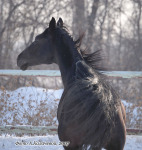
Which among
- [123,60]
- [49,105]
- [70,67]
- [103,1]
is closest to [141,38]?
[123,60]

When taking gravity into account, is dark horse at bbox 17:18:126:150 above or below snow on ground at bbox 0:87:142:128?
above

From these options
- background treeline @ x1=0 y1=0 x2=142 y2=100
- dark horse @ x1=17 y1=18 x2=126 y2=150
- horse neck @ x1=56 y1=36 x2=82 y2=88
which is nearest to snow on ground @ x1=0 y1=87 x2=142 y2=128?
horse neck @ x1=56 y1=36 x2=82 y2=88

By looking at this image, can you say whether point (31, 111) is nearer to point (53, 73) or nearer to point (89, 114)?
point (53, 73)

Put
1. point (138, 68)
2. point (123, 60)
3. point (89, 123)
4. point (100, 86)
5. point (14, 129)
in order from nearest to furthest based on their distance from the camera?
point (89, 123) → point (100, 86) → point (14, 129) → point (138, 68) → point (123, 60)

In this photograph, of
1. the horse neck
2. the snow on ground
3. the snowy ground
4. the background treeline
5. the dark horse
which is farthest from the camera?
the background treeline

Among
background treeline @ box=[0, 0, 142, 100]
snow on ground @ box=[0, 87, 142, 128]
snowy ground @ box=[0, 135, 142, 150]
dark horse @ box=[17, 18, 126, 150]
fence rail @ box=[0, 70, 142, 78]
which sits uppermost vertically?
background treeline @ box=[0, 0, 142, 100]

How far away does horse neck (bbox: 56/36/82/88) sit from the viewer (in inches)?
118

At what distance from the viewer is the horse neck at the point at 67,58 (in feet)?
9.87

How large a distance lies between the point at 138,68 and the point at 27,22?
6.60m

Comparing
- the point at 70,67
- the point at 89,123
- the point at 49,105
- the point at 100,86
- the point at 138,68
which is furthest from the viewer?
the point at 138,68

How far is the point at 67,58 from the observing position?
3.14 meters

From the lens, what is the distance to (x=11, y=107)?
537 cm

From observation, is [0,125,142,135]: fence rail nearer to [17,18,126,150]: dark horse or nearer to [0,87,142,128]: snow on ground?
[0,87,142,128]: snow on ground

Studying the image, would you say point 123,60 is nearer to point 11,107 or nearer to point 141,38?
point 141,38
